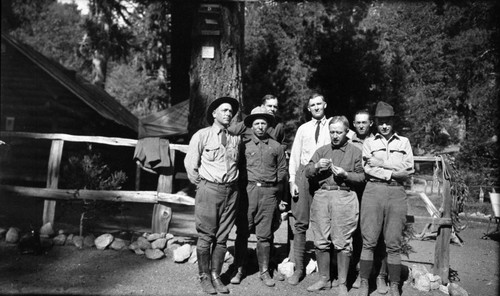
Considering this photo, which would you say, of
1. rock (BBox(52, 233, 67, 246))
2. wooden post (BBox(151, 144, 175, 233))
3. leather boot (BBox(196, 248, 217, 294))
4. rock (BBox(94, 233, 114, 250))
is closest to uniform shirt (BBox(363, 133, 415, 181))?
leather boot (BBox(196, 248, 217, 294))

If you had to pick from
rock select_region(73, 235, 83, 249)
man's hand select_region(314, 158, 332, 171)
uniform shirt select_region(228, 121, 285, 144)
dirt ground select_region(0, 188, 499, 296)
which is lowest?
dirt ground select_region(0, 188, 499, 296)

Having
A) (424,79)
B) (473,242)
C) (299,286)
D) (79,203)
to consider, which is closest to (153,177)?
(79,203)

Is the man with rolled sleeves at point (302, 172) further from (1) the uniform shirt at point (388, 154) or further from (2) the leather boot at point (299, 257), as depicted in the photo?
(1) the uniform shirt at point (388, 154)

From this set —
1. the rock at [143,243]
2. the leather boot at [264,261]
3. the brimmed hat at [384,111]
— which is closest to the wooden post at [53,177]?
the rock at [143,243]

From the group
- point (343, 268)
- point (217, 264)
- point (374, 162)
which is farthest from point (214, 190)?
point (374, 162)

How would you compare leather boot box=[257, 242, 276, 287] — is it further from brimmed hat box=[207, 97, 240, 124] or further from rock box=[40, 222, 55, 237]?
rock box=[40, 222, 55, 237]

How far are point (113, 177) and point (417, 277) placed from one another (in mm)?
4485

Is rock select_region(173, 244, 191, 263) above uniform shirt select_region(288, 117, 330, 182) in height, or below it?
below

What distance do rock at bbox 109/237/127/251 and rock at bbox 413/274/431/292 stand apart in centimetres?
388

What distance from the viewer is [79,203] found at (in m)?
7.02

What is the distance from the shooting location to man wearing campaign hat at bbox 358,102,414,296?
496 centimetres

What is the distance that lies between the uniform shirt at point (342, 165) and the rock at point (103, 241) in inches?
120

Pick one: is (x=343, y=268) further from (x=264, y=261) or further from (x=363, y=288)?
(x=264, y=261)

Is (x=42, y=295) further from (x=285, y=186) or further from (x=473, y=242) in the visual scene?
(x=473, y=242)
